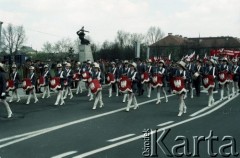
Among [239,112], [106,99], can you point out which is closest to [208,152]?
[239,112]

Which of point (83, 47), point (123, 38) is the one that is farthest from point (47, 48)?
point (83, 47)

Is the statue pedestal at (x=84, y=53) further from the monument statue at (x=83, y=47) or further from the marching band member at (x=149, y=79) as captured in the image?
the marching band member at (x=149, y=79)

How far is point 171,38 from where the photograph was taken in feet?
407

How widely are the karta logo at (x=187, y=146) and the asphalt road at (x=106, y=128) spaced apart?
26 millimetres

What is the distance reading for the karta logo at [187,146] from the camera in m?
10.0

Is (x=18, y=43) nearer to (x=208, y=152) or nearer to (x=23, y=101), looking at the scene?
(x=23, y=101)

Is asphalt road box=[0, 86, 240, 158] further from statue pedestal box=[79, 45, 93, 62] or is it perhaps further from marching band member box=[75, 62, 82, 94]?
statue pedestal box=[79, 45, 93, 62]

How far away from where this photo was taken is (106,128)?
13961 mm

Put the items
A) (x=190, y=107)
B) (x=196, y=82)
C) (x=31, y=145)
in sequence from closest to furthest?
(x=31, y=145) → (x=190, y=107) → (x=196, y=82)

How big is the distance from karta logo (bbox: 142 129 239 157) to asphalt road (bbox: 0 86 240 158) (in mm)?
26

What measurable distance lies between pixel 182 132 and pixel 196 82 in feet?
39.3

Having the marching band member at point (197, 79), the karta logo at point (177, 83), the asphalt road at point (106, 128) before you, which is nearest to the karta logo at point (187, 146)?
the asphalt road at point (106, 128)

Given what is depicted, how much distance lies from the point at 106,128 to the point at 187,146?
378 cm

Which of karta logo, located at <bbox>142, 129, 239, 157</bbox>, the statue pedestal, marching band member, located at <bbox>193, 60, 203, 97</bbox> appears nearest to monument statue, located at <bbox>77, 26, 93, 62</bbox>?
the statue pedestal
